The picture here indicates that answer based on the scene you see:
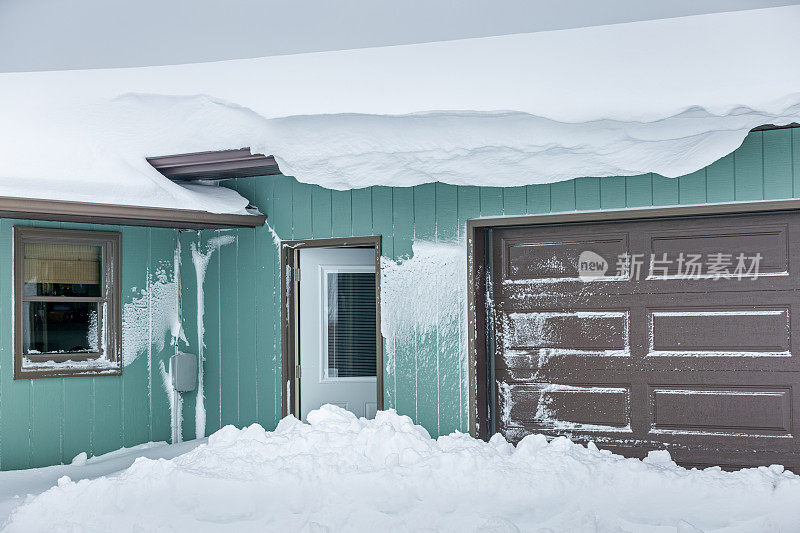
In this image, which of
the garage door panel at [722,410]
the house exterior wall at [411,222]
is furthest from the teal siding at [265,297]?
the garage door panel at [722,410]

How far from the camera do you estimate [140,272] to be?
25.7 ft

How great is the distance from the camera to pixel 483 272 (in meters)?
7.15

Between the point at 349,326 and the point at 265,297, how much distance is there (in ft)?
2.64

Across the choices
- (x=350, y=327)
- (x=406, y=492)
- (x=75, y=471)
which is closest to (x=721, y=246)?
(x=406, y=492)

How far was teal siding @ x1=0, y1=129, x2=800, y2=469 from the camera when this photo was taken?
6.43 meters

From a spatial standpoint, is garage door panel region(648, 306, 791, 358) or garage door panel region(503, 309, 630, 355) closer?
garage door panel region(648, 306, 791, 358)

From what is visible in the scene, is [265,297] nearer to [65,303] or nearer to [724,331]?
[65,303]

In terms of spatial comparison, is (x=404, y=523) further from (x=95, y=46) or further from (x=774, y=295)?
(x=95, y=46)

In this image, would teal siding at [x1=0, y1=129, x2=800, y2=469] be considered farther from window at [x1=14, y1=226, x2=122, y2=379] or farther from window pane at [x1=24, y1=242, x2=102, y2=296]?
window pane at [x1=24, y1=242, x2=102, y2=296]

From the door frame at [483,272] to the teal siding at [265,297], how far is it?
6 cm

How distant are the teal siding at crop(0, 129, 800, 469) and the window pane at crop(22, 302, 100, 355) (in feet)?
0.56

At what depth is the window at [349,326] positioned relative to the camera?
311 inches

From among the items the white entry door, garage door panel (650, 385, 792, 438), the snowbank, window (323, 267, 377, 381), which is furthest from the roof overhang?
garage door panel (650, 385, 792, 438)

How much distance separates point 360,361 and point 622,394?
2.42 m
